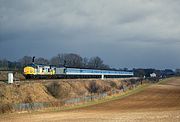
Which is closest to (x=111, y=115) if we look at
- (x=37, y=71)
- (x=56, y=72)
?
(x=37, y=71)

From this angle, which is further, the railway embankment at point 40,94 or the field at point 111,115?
the railway embankment at point 40,94

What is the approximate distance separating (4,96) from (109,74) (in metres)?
76.9

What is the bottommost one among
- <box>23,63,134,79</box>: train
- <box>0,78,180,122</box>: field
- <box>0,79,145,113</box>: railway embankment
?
<box>0,78,180,122</box>: field

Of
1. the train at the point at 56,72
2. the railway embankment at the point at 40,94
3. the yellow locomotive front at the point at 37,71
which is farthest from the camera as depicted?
the train at the point at 56,72

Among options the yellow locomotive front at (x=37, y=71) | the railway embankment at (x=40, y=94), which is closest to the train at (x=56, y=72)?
the yellow locomotive front at (x=37, y=71)

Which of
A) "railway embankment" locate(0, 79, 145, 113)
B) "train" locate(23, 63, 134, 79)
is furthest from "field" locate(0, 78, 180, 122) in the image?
"train" locate(23, 63, 134, 79)

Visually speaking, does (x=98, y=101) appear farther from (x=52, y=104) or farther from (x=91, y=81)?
(x=91, y=81)

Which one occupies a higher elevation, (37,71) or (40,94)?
(37,71)

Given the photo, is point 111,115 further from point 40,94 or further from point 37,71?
point 37,71

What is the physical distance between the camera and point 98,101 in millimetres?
58312

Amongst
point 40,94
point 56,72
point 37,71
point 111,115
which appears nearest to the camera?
point 111,115

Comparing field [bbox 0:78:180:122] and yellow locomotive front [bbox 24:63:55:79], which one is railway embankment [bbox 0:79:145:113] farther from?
yellow locomotive front [bbox 24:63:55:79]

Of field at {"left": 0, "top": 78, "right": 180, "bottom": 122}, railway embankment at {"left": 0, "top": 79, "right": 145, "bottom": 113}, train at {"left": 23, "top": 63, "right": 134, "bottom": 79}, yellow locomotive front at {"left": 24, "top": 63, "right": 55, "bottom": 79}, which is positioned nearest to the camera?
field at {"left": 0, "top": 78, "right": 180, "bottom": 122}

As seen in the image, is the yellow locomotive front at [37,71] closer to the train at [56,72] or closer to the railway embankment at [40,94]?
the train at [56,72]
